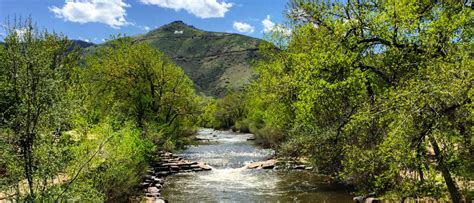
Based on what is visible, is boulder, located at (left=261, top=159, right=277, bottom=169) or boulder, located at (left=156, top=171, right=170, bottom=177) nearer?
boulder, located at (left=156, top=171, right=170, bottom=177)

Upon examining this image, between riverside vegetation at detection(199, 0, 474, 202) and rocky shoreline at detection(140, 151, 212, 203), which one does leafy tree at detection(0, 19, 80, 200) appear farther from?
rocky shoreline at detection(140, 151, 212, 203)

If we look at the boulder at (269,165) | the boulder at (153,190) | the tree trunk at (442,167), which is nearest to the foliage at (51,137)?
the boulder at (153,190)

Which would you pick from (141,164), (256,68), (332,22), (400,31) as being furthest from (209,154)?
(400,31)

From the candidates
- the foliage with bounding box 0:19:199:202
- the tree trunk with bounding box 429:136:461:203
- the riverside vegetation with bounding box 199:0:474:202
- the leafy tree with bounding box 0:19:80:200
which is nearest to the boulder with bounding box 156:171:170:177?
the foliage with bounding box 0:19:199:202

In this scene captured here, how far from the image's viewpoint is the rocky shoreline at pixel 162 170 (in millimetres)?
22903

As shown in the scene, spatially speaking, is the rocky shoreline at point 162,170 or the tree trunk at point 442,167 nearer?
the tree trunk at point 442,167

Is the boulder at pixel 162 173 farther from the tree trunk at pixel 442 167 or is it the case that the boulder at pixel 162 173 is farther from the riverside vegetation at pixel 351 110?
the tree trunk at pixel 442 167

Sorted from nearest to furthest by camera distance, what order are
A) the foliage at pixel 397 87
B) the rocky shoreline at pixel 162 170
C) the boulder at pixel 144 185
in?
the foliage at pixel 397 87 < the boulder at pixel 144 185 < the rocky shoreline at pixel 162 170

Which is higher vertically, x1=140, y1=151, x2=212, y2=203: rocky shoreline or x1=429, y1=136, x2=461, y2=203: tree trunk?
x1=429, y1=136, x2=461, y2=203: tree trunk

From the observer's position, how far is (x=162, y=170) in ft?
99.3

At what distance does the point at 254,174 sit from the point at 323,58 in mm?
15967

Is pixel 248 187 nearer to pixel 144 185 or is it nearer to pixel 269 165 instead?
pixel 144 185

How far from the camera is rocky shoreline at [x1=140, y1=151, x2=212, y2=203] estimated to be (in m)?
22.9

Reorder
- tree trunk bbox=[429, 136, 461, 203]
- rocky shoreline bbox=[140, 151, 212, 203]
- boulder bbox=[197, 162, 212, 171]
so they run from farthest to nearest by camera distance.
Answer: boulder bbox=[197, 162, 212, 171] < rocky shoreline bbox=[140, 151, 212, 203] < tree trunk bbox=[429, 136, 461, 203]
